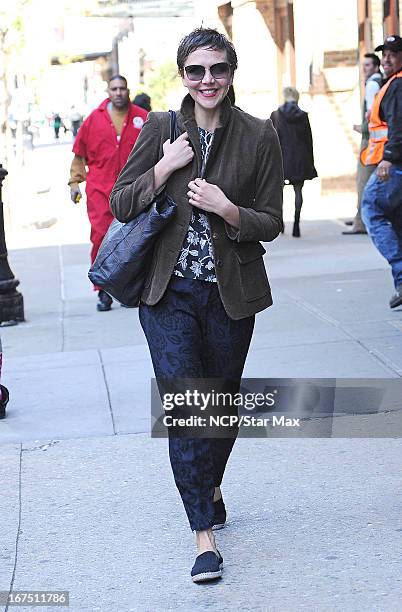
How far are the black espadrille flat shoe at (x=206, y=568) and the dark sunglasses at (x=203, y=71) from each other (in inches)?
64.6

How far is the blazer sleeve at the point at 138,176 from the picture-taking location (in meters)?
4.45

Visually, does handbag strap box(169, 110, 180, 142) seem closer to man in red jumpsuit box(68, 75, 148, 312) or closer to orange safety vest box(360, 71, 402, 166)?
orange safety vest box(360, 71, 402, 166)

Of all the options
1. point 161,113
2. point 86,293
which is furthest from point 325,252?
point 161,113

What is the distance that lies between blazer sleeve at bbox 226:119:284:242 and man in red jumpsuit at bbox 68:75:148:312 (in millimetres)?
6203

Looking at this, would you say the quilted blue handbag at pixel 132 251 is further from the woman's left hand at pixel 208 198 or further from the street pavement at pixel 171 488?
the street pavement at pixel 171 488

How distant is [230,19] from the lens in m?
25.9

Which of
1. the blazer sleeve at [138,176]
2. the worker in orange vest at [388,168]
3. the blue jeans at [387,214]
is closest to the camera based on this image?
the blazer sleeve at [138,176]

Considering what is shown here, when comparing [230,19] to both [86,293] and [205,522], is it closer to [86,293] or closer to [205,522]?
→ [86,293]

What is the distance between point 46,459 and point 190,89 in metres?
2.45

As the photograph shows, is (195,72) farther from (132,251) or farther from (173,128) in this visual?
(132,251)

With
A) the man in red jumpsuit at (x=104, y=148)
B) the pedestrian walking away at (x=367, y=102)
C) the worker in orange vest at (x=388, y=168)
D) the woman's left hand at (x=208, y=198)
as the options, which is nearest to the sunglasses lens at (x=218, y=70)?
the woman's left hand at (x=208, y=198)

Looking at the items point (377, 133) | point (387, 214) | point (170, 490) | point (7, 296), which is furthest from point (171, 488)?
point (7, 296)

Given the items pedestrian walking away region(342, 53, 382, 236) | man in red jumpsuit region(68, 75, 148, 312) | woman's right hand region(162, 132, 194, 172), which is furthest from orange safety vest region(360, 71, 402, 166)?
woman's right hand region(162, 132, 194, 172)

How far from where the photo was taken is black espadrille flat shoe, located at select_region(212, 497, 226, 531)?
5008mm
